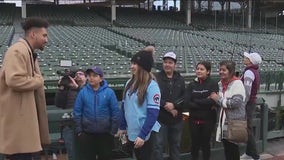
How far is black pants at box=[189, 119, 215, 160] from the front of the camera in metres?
5.36

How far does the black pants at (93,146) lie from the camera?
430 centimetres

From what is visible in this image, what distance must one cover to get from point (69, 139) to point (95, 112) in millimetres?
479

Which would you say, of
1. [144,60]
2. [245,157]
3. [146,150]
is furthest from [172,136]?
[245,157]

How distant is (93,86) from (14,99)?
1137mm

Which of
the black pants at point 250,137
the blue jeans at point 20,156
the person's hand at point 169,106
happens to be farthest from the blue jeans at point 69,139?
the black pants at point 250,137

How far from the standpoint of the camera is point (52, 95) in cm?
882

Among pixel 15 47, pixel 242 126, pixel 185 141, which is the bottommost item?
pixel 185 141

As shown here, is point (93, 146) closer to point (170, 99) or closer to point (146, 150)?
point (146, 150)

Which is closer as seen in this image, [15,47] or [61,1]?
[15,47]

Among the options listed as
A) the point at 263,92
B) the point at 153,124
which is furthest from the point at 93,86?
the point at 263,92

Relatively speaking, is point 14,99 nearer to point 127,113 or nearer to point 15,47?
point 15,47

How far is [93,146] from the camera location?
4.39 m

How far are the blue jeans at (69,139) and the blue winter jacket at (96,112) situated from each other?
8.3 inches

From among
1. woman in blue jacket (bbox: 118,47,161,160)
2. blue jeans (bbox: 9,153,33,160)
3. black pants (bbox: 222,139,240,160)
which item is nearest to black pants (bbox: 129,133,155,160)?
woman in blue jacket (bbox: 118,47,161,160)
